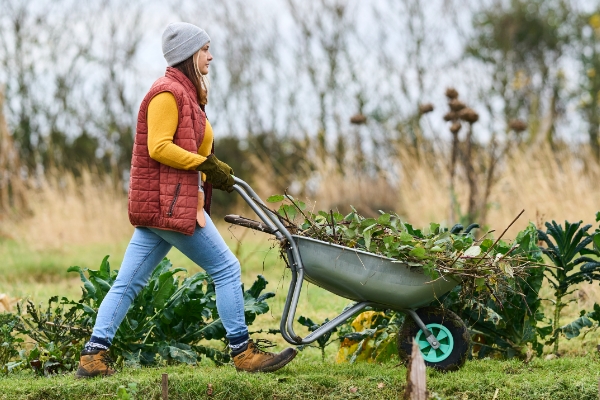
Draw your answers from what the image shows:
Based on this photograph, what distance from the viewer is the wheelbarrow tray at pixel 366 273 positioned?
145 inches

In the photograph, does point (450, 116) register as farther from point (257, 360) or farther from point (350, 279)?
point (257, 360)

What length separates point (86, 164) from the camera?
13547 mm

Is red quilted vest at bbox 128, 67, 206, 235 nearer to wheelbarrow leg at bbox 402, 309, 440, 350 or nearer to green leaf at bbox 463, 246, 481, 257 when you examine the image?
wheelbarrow leg at bbox 402, 309, 440, 350

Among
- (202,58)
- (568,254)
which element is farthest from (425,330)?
(202,58)

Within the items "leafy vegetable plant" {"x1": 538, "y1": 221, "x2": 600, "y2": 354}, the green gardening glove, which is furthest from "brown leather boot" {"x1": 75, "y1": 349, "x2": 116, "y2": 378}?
"leafy vegetable plant" {"x1": 538, "y1": 221, "x2": 600, "y2": 354}

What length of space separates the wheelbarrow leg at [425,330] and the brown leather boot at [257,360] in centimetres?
58

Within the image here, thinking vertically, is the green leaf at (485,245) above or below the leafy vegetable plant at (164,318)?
above

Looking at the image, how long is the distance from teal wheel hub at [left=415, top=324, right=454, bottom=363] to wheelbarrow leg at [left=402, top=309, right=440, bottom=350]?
0.12 feet

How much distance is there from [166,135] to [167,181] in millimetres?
200

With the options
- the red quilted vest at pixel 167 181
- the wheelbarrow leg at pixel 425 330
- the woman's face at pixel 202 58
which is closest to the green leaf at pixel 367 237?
the wheelbarrow leg at pixel 425 330

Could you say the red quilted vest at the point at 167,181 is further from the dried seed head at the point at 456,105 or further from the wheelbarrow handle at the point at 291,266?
the dried seed head at the point at 456,105

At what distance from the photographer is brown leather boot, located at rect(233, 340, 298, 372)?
382 cm

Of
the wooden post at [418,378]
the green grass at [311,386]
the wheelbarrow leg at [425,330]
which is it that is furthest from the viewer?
the wheelbarrow leg at [425,330]

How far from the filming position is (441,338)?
3.96m
